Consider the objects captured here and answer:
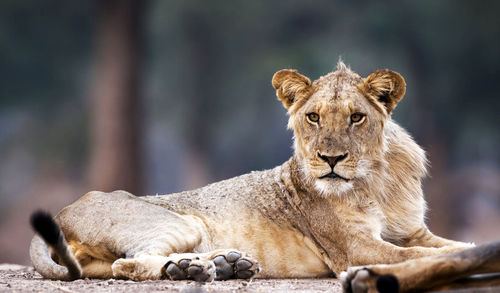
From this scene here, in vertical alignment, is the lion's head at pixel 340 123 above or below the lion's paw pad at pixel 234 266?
above

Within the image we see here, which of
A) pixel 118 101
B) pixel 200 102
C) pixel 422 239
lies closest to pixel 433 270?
pixel 422 239

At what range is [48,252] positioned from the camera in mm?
5086

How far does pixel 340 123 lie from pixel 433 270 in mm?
1948

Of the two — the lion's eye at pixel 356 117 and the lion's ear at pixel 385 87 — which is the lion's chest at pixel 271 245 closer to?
the lion's eye at pixel 356 117

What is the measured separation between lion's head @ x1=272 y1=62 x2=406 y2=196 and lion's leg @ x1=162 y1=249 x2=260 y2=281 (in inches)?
32.2

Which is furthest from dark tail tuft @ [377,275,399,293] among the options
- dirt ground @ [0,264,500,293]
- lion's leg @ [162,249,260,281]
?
lion's leg @ [162,249,260,281]

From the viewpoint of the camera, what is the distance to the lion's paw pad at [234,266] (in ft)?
16.0

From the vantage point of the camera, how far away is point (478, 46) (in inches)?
794

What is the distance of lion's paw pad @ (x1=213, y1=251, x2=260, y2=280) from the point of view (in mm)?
4875

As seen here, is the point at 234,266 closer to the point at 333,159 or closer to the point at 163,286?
the point at 163,286

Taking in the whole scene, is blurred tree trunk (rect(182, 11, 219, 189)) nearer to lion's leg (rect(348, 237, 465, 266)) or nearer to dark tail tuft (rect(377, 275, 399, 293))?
lion's leg (rect(348, 237, 465, 266))

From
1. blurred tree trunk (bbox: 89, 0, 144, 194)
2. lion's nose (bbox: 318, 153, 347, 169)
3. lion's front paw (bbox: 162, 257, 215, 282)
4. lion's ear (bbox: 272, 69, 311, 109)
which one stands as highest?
blurred tree trunk (bbox: 89, 0, 144, 194)

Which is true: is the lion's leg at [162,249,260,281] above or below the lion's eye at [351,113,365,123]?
below

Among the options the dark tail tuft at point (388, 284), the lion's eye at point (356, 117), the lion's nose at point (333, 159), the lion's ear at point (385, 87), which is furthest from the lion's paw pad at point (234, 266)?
the dark tail tuft at point (388, 284)
